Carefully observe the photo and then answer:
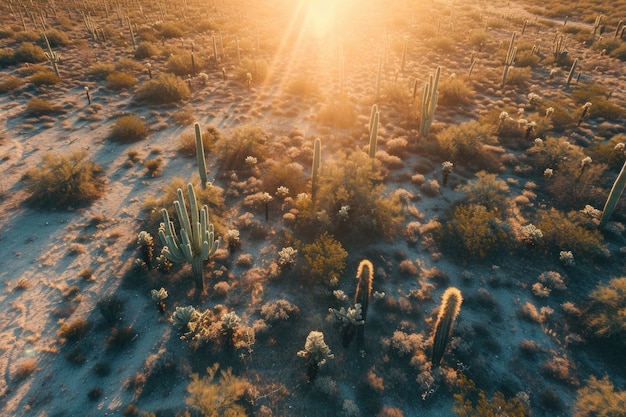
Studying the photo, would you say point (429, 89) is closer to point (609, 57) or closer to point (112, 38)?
point (609, 57)

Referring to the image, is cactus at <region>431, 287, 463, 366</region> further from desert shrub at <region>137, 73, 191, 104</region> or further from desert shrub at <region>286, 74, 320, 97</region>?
desert shrub at <region>137, 73, 191, 104</region>

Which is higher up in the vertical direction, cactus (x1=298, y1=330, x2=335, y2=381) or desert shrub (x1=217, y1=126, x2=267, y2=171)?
desert shrub (x1=217, y1=126, x2=267, y2=171)

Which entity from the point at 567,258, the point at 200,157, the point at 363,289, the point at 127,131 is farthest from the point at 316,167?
the point at 127,131

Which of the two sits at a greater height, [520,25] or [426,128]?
[520,25]

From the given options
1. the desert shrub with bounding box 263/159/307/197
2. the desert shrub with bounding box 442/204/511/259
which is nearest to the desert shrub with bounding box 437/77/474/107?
the desert shrub with bounding box 442/204/511/259

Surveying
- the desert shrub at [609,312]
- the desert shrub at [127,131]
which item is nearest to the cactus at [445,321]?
the desert shrub at [609,312]

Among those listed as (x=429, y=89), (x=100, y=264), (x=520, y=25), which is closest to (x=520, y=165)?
(x=429, y=89)

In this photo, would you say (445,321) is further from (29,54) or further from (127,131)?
(29,54)
